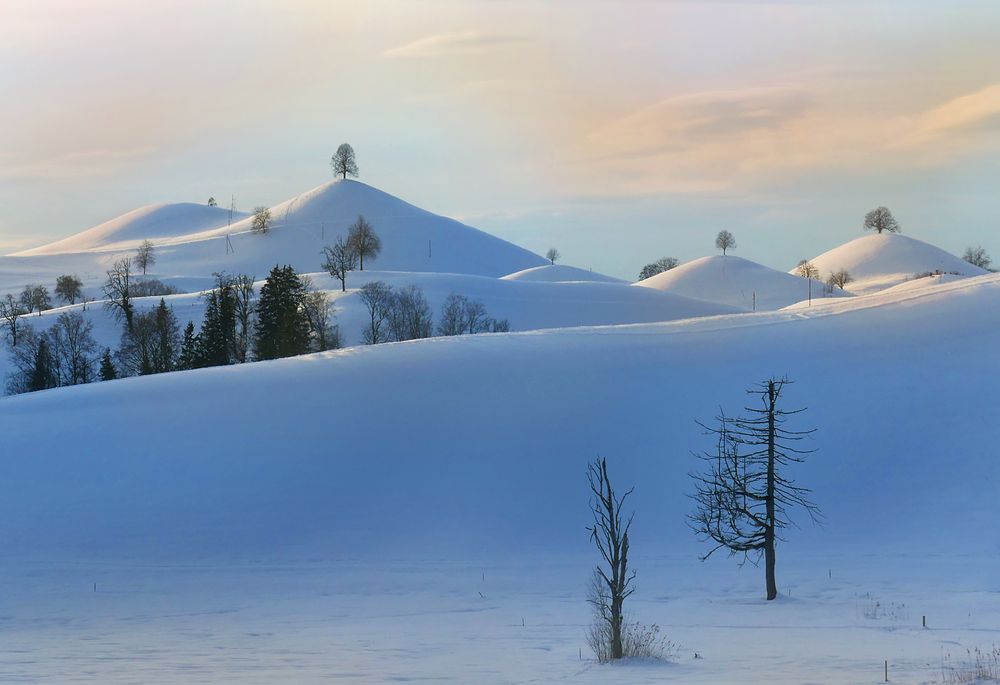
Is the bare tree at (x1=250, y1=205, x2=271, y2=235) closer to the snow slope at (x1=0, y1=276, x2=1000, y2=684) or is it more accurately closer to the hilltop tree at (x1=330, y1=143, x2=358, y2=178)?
the hilltop tree at (x1=330, y1=143, x2=358, y2=178)

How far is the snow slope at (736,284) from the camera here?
143 meters

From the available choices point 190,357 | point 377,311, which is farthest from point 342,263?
point 190,357

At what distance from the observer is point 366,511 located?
37562 millimetres

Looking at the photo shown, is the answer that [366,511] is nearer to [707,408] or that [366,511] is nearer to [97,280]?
[707,408]

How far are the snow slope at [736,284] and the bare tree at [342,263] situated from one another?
40.7m

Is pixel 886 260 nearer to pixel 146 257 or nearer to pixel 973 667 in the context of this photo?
pixel 146 257

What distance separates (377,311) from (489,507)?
55.5m

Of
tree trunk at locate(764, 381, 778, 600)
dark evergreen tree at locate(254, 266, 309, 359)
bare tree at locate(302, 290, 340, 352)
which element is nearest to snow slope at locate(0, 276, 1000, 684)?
tree trunk at locate(764, 381, 778, 600)

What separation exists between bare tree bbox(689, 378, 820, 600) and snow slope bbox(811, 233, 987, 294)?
128305mm

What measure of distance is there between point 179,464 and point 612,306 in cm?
7351

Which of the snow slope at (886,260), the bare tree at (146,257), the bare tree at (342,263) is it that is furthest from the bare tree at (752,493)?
the bare tree at (146,257)

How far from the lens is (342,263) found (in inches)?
4321

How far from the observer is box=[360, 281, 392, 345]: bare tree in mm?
86062

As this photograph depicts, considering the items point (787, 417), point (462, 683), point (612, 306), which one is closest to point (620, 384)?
point (787, 417)
